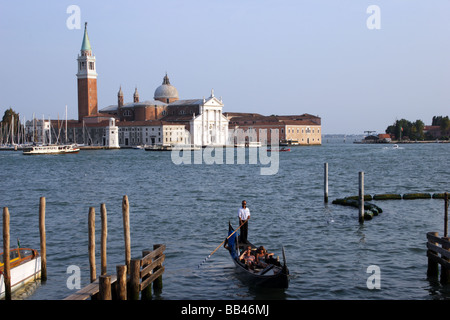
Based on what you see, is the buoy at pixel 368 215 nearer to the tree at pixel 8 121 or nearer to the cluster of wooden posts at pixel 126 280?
the cluster of wooden posts at pixel 126 280

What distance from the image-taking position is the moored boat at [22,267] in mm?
9828

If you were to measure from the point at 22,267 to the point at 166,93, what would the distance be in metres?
102

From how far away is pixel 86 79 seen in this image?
94.8m

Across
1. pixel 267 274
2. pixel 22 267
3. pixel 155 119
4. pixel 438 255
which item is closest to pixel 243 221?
pixel 267 274

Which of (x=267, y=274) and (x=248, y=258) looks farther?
(x=248, y=258)

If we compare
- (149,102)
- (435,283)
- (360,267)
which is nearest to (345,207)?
(360,267)

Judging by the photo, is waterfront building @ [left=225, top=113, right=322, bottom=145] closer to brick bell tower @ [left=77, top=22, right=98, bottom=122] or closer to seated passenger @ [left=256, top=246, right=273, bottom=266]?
brick bell tower @ [left=77, top=22, right=98, bottom=122]

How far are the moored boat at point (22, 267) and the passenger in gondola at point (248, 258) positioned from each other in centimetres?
373

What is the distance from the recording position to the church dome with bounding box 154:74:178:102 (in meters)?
110

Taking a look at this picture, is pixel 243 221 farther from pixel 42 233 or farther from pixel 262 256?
pixel 42 233

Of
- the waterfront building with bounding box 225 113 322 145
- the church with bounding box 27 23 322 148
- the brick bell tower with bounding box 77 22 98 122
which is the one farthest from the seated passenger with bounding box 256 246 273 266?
the waterfront building with bounding box 225 113 322 145

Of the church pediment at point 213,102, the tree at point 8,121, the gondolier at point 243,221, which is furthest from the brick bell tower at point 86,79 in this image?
the gondolier at point 243,221

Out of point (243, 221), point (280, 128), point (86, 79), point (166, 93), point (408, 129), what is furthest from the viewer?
point (408, 129)

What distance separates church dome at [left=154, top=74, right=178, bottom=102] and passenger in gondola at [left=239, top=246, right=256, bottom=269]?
101 meters
